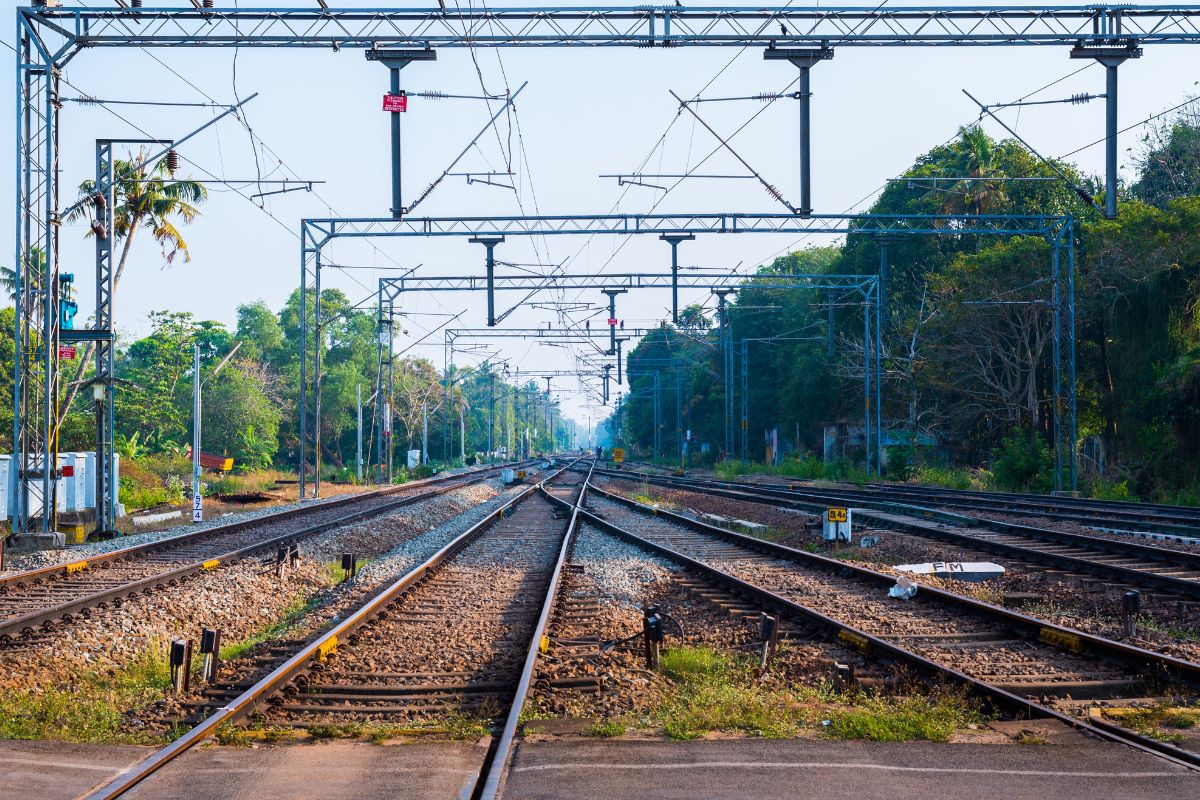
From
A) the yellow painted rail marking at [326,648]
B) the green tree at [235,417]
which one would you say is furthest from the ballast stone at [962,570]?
the green tree at [235,417]

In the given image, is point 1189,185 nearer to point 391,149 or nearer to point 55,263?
point 391,149

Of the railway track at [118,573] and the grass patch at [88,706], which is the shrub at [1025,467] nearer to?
the railway track at [118,573]

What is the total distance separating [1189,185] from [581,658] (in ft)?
171

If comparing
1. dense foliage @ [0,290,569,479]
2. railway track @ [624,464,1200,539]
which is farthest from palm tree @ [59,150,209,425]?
railway track @ [624,464,1200,539]

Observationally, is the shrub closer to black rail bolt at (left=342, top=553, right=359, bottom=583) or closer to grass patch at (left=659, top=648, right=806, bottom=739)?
black rail bolt at (left=342, top=553, right=359, bottom=583)

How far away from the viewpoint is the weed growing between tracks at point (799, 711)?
681 cm

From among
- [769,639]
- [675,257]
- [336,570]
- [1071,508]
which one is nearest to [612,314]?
[675,257]

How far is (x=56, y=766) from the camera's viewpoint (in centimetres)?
605

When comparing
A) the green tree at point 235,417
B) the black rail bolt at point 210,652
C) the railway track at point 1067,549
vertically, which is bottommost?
the railway track at point 1067,549

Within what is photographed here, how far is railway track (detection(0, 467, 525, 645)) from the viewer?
11266 millimetres

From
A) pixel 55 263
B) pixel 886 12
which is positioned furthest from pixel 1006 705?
pixel 55 263

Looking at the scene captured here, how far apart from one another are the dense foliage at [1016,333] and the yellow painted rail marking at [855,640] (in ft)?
73.3

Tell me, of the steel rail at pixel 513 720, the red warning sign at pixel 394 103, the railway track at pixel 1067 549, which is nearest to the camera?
the steel rail at pixel 513 720

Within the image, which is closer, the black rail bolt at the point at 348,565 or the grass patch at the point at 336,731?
the grass patch at the point at 336,731
